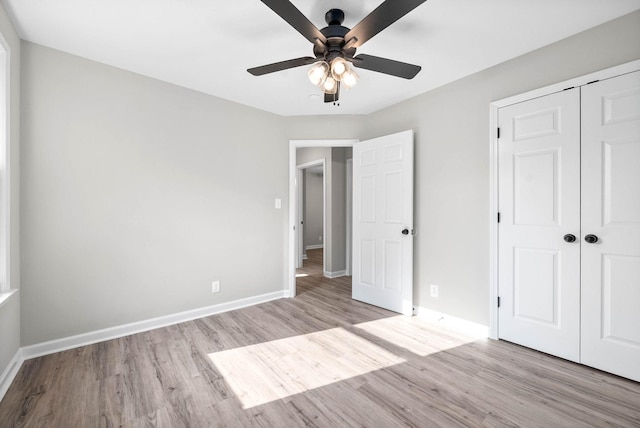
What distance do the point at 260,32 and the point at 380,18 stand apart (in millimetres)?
995

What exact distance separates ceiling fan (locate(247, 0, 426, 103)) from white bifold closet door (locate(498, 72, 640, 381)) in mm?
1251

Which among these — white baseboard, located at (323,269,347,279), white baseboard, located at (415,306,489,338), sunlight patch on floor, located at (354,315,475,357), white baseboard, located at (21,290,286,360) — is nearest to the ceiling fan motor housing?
sunlight patch on floor, located at (354,315,475,357)

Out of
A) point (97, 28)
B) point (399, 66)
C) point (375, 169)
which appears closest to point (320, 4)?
point (399, 66)

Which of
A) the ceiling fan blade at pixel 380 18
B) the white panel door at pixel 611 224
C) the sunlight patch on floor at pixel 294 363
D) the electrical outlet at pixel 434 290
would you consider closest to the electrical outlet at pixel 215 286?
the sunlight patch on floor at pixel 294 363

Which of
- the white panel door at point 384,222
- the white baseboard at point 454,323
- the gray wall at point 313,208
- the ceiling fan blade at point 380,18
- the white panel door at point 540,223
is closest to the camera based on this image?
the ceiling fan blade at point 380,18

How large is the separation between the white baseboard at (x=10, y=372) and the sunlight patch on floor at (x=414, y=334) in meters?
2.57

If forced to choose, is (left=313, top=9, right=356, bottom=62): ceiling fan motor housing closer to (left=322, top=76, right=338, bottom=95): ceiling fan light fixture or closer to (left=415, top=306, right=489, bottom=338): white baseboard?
(left=322, top=76, right=338, bottom=95): ceiling fan light fixture

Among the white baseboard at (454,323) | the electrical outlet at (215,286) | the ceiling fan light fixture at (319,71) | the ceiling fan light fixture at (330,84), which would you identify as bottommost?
the white baseboard at (454,323)

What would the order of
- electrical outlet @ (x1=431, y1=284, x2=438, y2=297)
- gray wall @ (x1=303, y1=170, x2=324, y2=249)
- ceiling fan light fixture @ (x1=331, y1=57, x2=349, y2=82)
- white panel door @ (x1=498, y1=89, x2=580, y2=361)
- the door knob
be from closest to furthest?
ceiling fan light fixture @ (x1=331, y1=57, x2=349, y2=82) < the door knob < white panel door @ (x1=498, y1=89, x2=580, y2=361) < electrical outlet @ (x1=431, y1=284, x2=438, y2=297) < gray wall @ (x1=303, y1=170, x2=324, y2=249)

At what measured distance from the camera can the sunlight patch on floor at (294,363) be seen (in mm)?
1863

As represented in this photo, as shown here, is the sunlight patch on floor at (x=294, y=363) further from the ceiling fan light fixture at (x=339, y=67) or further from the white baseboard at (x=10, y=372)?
the ceiling fan light fixture at (x=339, y=67)

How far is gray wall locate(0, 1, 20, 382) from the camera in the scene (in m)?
1.87

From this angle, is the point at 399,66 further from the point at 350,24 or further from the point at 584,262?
the point at 584,262

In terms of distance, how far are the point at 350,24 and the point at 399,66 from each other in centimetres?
45
